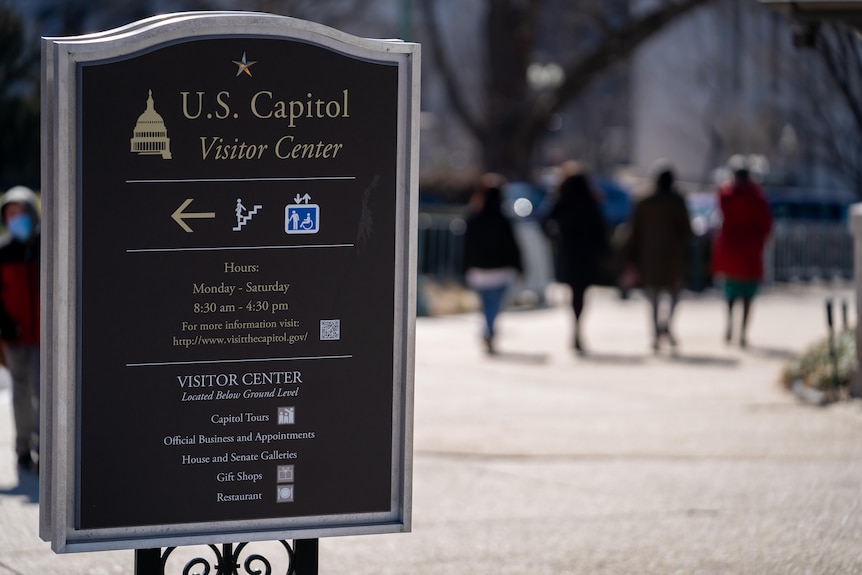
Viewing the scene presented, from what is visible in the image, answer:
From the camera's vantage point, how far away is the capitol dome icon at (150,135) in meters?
4.22

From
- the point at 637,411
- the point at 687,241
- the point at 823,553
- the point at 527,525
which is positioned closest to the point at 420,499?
the point at 527,525

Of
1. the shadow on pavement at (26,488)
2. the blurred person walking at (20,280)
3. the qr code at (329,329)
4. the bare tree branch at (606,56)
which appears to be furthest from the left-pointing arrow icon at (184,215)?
the bare tree branch at (606,56)

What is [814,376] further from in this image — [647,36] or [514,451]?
[647,36]

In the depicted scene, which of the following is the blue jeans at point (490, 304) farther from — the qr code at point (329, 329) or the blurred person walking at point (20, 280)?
the qr code at point (329, 329)

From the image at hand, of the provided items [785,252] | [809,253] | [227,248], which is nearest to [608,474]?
[227,248]

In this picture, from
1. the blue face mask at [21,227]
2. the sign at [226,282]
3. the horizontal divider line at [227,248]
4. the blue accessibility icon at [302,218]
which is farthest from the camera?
the blue face mask at [21,227]

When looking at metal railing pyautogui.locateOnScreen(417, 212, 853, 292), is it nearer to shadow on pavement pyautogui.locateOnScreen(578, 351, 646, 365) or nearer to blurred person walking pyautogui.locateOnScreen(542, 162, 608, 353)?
blurred person walking pyautogui.locateOnScreen(542, 162, 608, 353)

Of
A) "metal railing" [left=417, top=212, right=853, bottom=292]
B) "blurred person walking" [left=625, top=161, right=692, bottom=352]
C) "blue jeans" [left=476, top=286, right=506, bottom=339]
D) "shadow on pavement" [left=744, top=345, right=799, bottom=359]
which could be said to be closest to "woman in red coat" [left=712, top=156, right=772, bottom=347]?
"shadow on pavement" [left=744, top=345, right=799, bottom=359]

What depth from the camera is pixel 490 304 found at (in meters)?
13.5

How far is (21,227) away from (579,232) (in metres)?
6.95

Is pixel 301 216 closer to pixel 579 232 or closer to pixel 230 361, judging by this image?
pixel 230 361

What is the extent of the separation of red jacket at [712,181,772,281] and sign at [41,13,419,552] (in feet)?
31.5

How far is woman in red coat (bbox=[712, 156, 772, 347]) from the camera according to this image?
13.6 metres

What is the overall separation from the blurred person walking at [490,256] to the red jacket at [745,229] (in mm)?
2109
